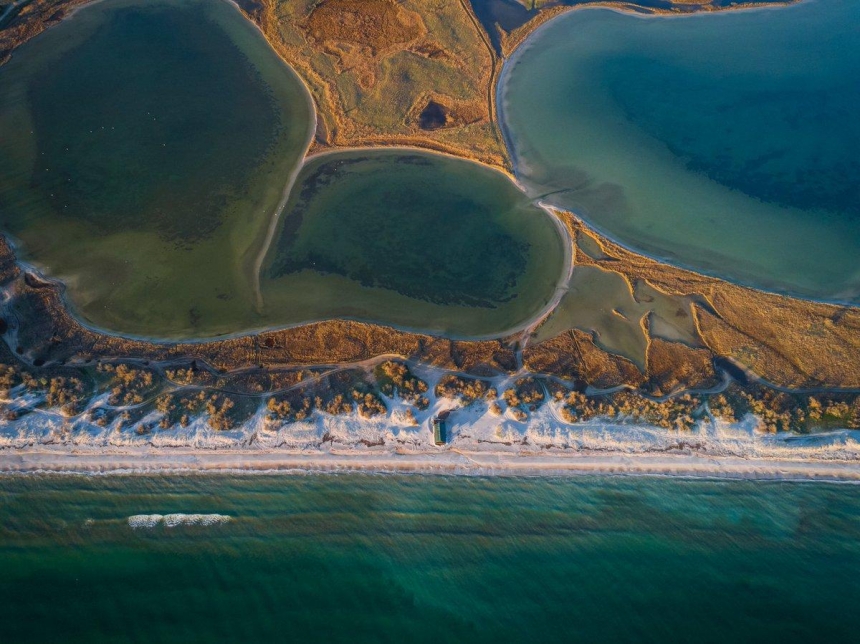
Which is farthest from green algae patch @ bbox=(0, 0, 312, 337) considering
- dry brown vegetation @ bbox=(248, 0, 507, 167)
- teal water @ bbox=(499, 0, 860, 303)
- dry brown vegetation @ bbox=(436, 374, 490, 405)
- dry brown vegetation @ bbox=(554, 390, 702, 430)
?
dry brown vegetation @ bbox=(554, 390, 702, 430)

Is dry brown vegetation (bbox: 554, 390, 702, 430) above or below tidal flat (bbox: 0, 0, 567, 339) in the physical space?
below

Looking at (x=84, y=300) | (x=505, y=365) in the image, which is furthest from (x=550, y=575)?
(x=84, y=300)

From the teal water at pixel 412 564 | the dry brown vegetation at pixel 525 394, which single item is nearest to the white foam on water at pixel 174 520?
the teal water at pixel 412 564

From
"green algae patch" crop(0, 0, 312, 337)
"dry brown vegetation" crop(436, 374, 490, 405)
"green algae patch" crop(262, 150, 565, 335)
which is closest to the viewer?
"dry brown vegetation" crop(436, 374, 490, 405)

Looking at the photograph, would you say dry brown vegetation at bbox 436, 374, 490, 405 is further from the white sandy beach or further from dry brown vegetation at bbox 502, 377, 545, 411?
dry brown vegetation at bbox 502, 377, 545, 411

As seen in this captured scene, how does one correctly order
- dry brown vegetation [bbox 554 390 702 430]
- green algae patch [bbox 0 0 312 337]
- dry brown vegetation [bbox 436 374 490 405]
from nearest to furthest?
dry brown vegetation [bbox 436 374 490 405] < dry brown vegetation [bbox 554 390 702 430] < green algae patch [bbox 0 0 312 337]

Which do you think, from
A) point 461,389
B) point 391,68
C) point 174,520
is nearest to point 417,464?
point 461,389

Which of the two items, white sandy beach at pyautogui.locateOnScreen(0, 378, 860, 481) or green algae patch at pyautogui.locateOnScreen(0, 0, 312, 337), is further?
green algae patch at pyautogui.locateOnScreen(0, 0, 312, 337)

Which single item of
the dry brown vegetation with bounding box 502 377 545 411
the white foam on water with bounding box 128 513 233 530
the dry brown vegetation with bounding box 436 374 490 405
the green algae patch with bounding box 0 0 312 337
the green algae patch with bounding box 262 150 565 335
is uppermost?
the green algae patch with bounding box 0 0 312 337
